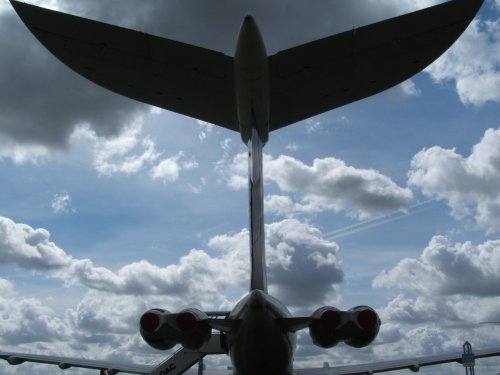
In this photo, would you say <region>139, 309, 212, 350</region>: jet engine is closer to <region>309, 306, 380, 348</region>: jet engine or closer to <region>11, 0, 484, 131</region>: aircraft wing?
<region>309, 306, 380, 348</region>: jet engine

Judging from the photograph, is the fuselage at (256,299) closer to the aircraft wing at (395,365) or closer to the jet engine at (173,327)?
the jet engine at (173,327)

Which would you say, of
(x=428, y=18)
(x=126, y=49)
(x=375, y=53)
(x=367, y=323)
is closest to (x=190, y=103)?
(x=126, y=49)

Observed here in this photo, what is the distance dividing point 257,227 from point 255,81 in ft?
8.03

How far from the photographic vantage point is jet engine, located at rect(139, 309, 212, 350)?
6730 mm

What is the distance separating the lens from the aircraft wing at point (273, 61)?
8.29 metres

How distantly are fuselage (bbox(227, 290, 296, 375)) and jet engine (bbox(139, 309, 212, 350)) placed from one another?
1.86ft

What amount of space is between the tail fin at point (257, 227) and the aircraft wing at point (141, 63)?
2040 millimetres

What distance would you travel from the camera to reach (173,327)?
22.2ft

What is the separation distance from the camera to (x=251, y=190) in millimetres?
7863

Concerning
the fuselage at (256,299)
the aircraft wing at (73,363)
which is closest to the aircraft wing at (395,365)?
the aircraft wing at (73,363)

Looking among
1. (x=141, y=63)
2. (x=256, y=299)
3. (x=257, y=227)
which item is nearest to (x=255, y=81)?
(x=141, y=63)

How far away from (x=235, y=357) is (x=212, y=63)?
5.01 meters

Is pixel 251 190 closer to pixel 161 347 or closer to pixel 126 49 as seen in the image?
pixel 161 347

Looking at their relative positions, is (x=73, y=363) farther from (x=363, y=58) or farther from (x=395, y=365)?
(x=363, y=58)
